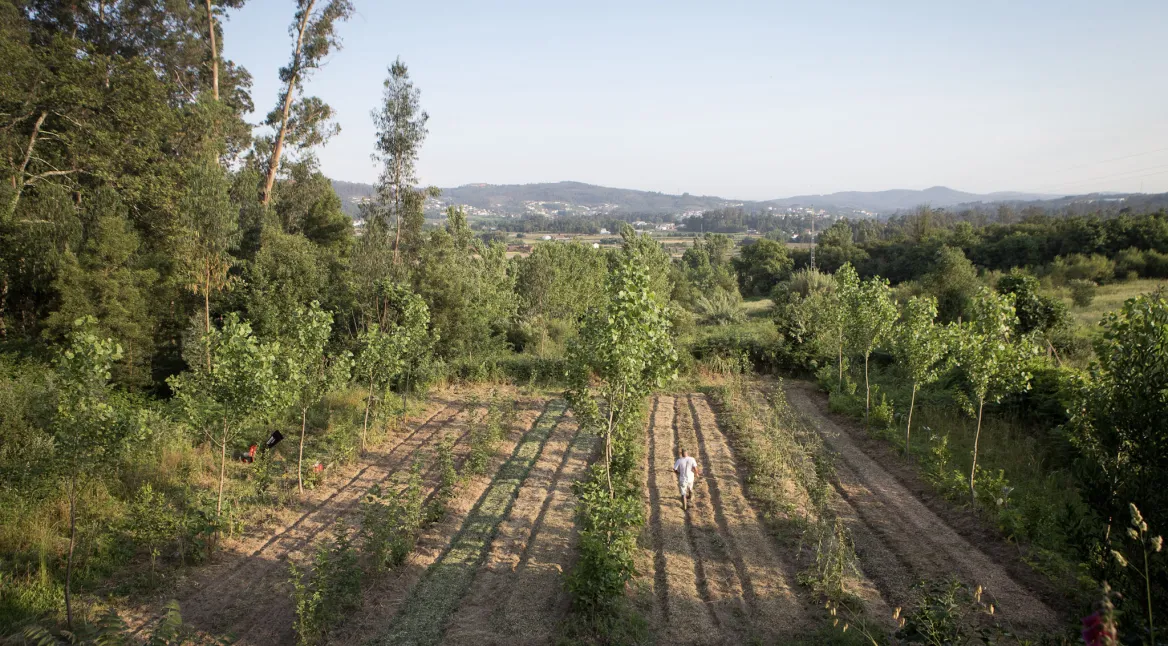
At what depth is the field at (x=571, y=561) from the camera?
8312 millimetres

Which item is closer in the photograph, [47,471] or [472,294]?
[47,471]

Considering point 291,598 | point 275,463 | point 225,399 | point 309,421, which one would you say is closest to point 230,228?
point 309,421

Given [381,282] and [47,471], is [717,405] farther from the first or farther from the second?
[47,471]

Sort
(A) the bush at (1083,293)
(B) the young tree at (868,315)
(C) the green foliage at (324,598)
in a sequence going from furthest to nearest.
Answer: (A) the bush at (1083,293) → (B) the young tree at (868,315) → (C) the green foliage at (324,598)

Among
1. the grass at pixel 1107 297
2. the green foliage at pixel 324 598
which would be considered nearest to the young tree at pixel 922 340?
the green foliage at pixel 324 598

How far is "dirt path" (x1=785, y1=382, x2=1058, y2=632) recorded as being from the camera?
28.1 ft

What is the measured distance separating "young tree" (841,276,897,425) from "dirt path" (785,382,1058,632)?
4132mm

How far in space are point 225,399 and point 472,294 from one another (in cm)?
1419

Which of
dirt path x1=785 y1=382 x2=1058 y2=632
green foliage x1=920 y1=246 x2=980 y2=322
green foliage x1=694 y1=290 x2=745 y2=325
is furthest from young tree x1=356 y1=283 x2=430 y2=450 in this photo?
green foliage x1=920 y1=246 x2=980 y2=322

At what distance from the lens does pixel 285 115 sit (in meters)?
26.0

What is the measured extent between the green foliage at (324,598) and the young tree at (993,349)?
10961 mm

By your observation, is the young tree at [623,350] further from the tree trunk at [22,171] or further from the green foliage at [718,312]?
the green foliage at [718,312]

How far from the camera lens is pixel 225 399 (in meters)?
11.0

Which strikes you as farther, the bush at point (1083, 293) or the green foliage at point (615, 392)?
the bush at point (1083, 293)
